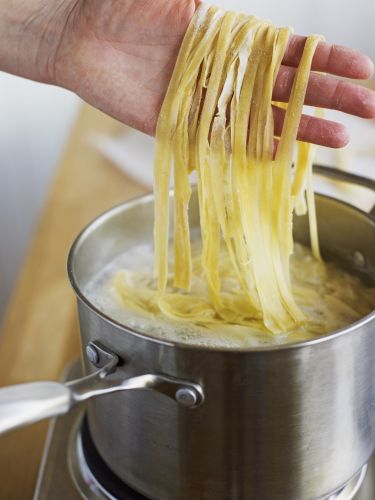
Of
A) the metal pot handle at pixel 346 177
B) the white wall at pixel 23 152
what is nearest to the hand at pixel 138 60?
the metal pot handle at pixel 346 177

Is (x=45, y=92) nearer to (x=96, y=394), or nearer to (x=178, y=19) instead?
(x=178, y=19)

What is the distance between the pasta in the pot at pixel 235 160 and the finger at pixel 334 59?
2cm

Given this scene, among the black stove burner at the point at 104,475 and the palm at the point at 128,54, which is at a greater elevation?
the palm at the point at 128,54

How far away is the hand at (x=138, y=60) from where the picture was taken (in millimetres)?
656

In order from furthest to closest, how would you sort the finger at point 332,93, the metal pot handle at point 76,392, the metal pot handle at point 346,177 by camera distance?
the metal pot handle at point 346,177, the finger at point 332,93, the metal pot handle at point 76,392

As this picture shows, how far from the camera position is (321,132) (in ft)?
2.15

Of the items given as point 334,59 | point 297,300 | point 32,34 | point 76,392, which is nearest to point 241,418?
point 76,392

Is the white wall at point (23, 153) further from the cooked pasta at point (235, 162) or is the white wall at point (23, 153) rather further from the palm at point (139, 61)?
the cooked pasta at point (235, 162)

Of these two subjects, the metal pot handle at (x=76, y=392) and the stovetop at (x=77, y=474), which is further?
the stovetop at (x=77, y=474)

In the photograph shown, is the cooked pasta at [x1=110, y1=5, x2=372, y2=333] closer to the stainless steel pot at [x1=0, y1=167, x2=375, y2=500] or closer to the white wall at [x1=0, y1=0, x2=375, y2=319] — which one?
the stainless steel pot at [x1=0, y1=167, x2=375, y2=500]

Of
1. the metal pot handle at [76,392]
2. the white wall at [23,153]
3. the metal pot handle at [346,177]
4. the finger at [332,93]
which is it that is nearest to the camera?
the metal pot handle at [76,392]

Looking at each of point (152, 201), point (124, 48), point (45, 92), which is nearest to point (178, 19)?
point (124, 48)

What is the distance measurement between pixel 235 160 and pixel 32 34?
313 millimetres

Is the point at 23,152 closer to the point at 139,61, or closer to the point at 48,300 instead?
the point at 48,300
